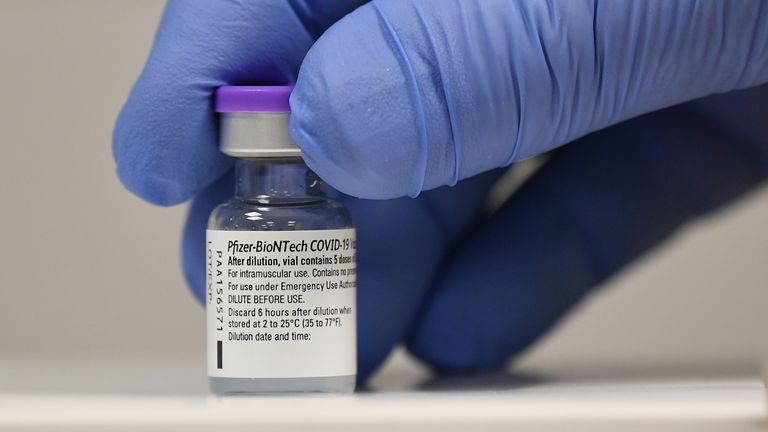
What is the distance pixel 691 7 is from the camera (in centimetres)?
79

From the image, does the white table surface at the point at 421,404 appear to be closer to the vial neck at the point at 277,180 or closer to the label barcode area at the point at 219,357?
the label barcode area at the point at 219,357

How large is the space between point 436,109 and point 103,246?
810 millimetres

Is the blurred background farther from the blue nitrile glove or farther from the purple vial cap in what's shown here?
the purple vial cap

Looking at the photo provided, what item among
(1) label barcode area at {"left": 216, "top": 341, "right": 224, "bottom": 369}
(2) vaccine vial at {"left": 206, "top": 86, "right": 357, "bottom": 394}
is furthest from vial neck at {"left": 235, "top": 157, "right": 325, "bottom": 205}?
(1) label barcode area at {"left": 216, "top": 341, "right": 224, "bottom": 369}

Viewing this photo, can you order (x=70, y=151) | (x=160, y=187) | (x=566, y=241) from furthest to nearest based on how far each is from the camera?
(x=70, y=151) < (x=566, y=241) < (x=160, y=187)

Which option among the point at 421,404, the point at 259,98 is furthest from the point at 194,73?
the point at 421,404

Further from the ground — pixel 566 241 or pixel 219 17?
pixel 219 17

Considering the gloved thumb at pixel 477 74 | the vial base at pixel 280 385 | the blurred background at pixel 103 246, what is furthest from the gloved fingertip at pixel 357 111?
the blurred background at pixel 103 246

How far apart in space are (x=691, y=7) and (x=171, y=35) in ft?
1.30

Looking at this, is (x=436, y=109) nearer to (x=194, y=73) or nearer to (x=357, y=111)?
(x=357, y=111)

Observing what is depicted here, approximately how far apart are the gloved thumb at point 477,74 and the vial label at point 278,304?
0.06m

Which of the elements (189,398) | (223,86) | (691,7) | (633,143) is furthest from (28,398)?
(633,143)

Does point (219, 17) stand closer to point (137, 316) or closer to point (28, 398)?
point (28, 398)

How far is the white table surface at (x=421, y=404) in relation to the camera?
60 cm
